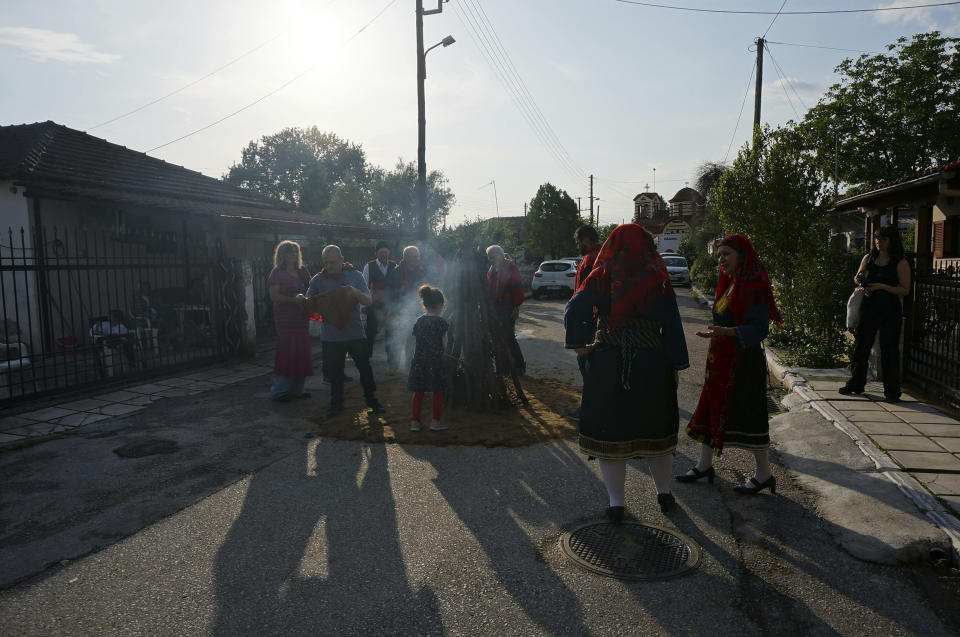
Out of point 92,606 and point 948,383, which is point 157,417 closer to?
point 92,606

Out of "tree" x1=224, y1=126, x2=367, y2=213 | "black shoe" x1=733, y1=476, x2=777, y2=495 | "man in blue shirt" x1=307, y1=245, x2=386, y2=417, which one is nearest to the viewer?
"black shoe" x1=733, y1=476, x2=777, y2=495

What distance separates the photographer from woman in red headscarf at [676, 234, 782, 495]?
415 cm

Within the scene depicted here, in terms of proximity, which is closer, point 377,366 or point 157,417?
point 157,417

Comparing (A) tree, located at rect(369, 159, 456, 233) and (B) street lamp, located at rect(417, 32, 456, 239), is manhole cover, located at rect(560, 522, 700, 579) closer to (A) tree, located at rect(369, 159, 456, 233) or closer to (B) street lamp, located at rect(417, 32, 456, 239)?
(B) street lamp, located at rect(417, 32, 456, 239)

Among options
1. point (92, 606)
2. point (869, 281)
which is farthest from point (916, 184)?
point (92, 606)

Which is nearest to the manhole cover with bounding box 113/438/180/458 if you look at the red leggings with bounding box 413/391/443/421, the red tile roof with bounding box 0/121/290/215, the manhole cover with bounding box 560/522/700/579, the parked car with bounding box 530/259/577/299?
the red leggings with bounding box 413/391/443/421

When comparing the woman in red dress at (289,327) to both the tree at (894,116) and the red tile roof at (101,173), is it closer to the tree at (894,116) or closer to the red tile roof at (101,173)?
the red tile roof at (101,173)

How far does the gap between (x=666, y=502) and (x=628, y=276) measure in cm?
149

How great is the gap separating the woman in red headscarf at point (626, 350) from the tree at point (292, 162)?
6490cm

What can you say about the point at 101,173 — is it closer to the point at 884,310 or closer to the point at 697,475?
the point at 697,475

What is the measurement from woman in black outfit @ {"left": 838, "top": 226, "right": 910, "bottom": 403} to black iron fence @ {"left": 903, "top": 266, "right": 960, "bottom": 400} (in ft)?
1.16

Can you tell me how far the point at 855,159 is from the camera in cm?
3170

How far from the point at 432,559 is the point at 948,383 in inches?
224

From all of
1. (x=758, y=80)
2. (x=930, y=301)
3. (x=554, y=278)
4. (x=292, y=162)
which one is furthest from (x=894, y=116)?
(x=292, y=162)
